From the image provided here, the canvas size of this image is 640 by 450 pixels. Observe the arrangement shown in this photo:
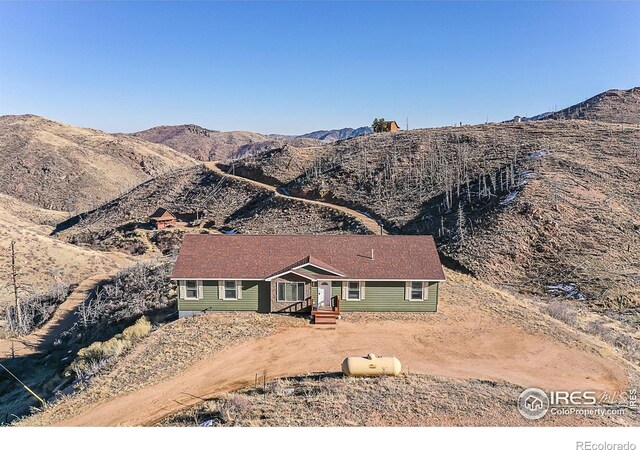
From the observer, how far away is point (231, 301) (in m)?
23.7

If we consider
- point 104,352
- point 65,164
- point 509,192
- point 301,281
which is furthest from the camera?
point 65,164

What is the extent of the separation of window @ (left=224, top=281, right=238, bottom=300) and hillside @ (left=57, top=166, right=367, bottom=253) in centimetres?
2787

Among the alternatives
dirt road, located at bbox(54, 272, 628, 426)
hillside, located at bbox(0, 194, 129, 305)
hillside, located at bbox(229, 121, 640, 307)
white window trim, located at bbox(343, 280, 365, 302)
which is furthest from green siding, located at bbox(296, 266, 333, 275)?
hillside, located at bbox(0, 194, 129, 305)

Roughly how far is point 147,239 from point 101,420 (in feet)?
166

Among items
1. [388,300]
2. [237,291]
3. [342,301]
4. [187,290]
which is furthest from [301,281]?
[187,290]

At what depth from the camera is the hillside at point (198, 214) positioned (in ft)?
187

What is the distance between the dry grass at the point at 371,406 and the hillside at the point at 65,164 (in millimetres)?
102781

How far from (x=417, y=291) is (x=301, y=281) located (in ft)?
21.7

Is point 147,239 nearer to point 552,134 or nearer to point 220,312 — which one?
point 220,312

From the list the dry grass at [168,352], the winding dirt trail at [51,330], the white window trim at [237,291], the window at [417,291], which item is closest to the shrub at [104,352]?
the dry grass at [168,352]

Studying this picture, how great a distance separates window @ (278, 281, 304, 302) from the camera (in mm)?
23688

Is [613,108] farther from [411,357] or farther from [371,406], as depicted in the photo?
[371,406]

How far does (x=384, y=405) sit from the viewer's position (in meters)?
13.7
